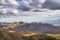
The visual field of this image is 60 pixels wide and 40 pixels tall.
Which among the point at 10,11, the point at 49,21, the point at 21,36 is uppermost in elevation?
the point at 10,11

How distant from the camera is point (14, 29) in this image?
710cm

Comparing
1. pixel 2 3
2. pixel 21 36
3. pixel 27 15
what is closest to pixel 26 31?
pixel 21 36

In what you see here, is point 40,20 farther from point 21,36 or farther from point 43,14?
point 21,36

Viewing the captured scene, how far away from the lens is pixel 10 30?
7.12 m

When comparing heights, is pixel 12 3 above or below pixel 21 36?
above

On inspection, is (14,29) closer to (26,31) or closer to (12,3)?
(26,31)

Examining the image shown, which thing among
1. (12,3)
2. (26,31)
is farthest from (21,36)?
(12,3)

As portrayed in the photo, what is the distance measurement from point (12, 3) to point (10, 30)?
127 centimetres

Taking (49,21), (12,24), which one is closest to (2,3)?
(12,24)

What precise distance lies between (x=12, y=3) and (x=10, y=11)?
39cm

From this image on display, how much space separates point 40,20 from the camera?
23.6 ft

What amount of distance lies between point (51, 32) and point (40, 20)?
0.75 meters

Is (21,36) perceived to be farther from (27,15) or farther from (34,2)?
(34,2)

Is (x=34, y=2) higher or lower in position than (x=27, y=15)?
higher
